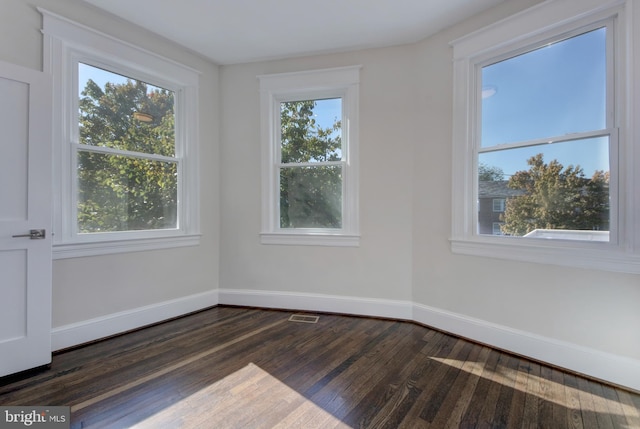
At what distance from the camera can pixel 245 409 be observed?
5.65ft

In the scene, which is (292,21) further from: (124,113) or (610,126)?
(610,126)

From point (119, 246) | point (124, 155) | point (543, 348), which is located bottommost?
point (543, 348)

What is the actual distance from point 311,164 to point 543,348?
2.58 metres

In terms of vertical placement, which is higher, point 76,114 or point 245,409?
point 76,114

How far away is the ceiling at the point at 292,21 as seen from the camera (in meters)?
2.49

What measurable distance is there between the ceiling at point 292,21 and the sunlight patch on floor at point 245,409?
283 cm

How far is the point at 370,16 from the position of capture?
2637 mm

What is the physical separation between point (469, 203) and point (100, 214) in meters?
3.23

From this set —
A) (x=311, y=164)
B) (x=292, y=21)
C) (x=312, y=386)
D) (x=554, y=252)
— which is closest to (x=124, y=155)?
(x=311, y=164)

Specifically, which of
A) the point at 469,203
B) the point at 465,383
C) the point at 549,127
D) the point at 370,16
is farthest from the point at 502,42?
the point at 465,383

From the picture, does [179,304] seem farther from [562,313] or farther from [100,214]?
[562,313]

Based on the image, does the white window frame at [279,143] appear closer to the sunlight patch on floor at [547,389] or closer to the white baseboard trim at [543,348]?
the white baseboard trim at [543,348]

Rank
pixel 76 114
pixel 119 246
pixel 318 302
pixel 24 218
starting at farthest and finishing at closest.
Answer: pixel 318 302
pixel 119 246
pixel 76 114
pixel 24 218

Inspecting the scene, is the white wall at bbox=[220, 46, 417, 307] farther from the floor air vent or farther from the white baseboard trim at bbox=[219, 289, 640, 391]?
the floor air vent
